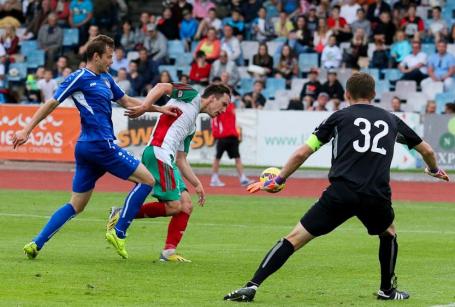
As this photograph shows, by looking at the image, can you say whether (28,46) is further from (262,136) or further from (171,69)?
(262,136)

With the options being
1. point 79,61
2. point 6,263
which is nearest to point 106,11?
point 79,61

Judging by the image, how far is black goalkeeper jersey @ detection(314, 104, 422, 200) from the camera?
9.75 meters

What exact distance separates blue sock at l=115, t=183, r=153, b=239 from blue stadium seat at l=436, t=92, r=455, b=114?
18400 millimetres

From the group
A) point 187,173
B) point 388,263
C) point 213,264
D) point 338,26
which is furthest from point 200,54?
point 388,263

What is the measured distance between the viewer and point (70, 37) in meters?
35.9

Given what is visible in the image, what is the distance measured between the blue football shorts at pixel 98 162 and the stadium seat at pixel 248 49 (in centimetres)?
2136

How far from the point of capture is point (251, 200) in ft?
72.9

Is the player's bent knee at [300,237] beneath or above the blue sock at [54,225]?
above

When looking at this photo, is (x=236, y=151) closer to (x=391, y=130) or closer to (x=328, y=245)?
(x=328, y=245)

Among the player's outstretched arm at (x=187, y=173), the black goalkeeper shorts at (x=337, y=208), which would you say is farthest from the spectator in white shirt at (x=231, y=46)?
the black goalkeeper shorts at (x=337, y=208)

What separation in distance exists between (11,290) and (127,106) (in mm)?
3093

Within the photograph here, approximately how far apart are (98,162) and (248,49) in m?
21.7

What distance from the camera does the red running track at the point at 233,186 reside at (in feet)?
78.5

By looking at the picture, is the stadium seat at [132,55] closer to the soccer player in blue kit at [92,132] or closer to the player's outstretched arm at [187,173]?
the player's outstretched arm at [187,173]
